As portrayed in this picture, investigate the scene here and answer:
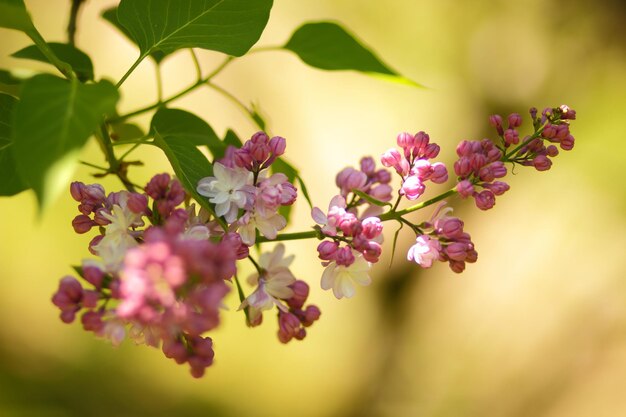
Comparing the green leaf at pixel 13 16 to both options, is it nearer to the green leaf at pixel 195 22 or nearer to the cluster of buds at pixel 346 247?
the green leaf at pixel 195 22

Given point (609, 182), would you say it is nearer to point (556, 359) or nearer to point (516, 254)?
point (516, 254)

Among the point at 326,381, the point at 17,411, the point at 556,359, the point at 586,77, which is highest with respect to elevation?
the point at 586,77

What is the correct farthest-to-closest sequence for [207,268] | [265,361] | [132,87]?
[265,361] < [132,87] < [207,268]

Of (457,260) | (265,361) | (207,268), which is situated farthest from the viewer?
(265,361)

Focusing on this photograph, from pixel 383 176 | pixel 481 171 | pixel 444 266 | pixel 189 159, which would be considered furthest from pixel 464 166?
pixel 444 266

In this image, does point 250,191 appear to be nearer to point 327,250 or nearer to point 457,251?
point 327,250

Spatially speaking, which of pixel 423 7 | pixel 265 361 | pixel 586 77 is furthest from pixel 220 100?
pixel 586 77
